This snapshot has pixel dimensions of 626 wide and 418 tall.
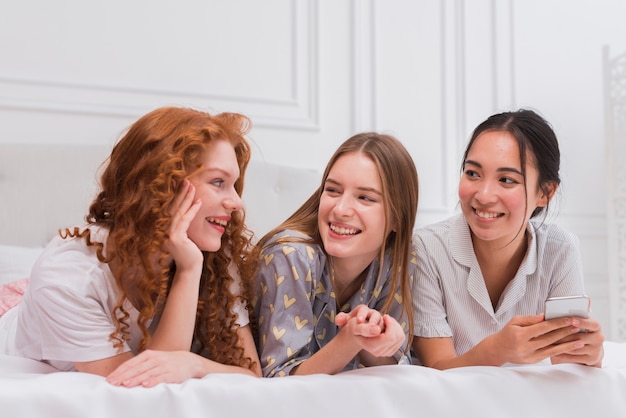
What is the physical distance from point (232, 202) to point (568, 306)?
0.75 m

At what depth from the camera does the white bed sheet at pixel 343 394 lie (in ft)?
3.65

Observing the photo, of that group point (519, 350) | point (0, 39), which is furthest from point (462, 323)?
point (0, 39)

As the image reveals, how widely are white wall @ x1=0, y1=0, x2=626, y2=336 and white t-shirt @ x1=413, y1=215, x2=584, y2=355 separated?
47.9 inches

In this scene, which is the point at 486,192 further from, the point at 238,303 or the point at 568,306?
the point at 238,303

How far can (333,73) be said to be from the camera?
10.6ft

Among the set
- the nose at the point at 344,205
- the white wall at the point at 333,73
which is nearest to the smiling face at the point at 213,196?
the nose at the point at 344,205

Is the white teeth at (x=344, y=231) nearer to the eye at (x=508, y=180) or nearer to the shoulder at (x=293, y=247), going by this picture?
the shoulder at (x=293, y=247)

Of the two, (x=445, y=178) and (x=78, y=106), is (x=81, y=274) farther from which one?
(x=445, y=178)

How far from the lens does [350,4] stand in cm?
329

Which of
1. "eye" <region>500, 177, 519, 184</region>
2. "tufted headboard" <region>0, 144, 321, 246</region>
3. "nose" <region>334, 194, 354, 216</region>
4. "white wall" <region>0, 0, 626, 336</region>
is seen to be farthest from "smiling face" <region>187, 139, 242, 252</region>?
"white wall" <region>0, 0, 626, 336</region>

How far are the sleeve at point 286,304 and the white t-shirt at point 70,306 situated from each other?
329mm

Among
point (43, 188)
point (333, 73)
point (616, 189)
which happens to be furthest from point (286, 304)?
point (616, 189)

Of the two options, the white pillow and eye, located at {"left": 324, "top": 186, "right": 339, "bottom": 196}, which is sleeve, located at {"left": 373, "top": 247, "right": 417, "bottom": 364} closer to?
eye, located at {"left": 324, "top": 186, "right": 339, "bottom": 196}

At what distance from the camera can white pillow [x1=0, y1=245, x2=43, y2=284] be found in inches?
88.7
